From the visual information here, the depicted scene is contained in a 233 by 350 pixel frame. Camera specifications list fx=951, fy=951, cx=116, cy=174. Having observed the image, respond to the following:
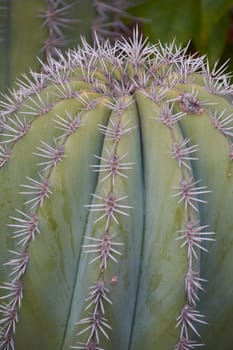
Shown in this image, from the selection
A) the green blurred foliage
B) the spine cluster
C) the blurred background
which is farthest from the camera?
the green blurred foliage

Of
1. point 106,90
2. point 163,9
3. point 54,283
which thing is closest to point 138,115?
point 106,90

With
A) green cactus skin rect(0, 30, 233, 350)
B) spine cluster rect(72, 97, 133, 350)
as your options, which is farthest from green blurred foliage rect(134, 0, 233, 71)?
spine cluster rect(72, 97, 133, 350)

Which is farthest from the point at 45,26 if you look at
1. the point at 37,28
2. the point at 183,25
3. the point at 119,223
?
the point at 119,223

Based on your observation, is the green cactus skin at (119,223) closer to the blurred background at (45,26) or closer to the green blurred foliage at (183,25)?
the blurred background at (45,26)

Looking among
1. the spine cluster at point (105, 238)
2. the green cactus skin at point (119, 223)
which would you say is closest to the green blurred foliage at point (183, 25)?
the green cactus skin at point (119, 223)

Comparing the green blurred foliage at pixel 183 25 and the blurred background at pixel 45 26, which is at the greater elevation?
the green blurred foliage at pixel 183 25

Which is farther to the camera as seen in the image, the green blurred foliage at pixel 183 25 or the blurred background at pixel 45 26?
the green blurred foliage at pixel 183 25

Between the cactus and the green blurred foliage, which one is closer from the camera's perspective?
the cactus

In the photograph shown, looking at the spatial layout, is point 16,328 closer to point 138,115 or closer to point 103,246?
point 103,246

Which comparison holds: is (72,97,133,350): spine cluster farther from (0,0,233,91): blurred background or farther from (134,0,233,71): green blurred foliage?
(134,0,233,71): green blurred foliage
